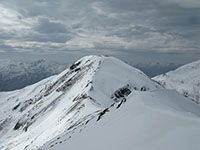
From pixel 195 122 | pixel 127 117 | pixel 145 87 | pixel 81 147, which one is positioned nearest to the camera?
pixel 195 122

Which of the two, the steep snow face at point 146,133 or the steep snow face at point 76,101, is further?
the steep snow face at point 76,101

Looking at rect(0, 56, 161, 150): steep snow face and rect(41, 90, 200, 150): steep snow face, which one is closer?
rect(41, 90, 200, 150): steep snow face

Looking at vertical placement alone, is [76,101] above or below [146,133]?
below

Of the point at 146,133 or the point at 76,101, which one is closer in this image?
the point at 146,133

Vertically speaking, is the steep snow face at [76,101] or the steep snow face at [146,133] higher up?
the steep snow face at [146,133]

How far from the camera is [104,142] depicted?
1298 centimetres

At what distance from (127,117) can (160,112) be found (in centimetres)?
323

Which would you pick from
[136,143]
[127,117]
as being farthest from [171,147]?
[127,117]

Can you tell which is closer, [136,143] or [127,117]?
[136,143]

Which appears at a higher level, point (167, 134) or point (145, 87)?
point (167, 134)

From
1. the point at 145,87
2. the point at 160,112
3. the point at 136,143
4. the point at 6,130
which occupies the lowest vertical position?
the point at 6,130

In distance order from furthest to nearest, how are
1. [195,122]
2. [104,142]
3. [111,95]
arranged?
1. [111,95]
2. [104,142]
3. [195,122]

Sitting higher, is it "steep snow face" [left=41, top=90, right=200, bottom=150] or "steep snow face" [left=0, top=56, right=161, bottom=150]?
"steep snow face" [left=41, top=90, right=200, bottom=150]

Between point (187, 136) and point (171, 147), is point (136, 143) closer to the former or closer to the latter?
point (171, 147)
